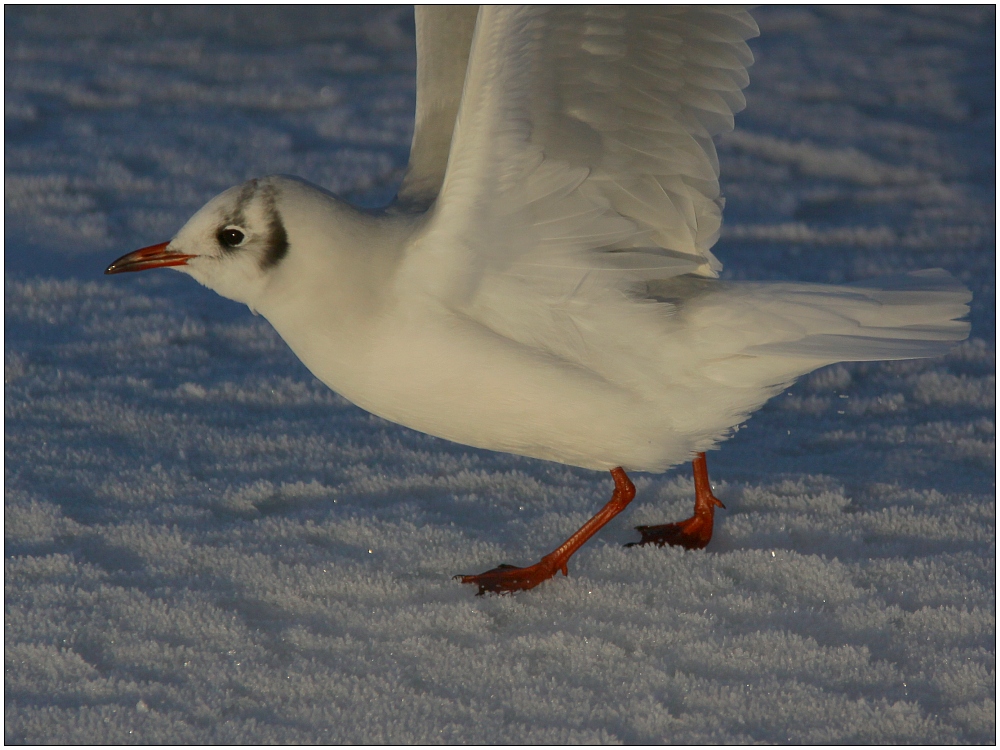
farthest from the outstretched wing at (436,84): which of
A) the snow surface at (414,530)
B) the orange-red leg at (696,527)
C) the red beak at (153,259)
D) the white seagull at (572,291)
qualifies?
the orange-red leg at (696,527)

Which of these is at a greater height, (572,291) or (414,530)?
(572,291)

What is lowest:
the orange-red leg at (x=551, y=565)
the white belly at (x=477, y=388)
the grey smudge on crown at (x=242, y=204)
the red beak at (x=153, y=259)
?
the orange-red leg at (x=551, y=565)

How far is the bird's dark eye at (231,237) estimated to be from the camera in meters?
2.48

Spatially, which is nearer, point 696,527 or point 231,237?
point 231,237

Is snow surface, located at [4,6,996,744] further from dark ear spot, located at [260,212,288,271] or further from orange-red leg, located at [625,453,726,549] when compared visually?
dark ear spot, located at [260,212,288,271]

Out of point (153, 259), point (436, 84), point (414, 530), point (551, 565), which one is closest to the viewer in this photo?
point (153, 259)

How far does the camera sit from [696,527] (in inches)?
113

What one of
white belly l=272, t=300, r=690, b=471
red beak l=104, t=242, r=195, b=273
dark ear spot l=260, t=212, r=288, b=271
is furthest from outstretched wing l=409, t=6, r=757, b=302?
red beak l=104, t=242, r=195, b=273

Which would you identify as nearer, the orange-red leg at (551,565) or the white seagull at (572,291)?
the white seagull at (572,291)

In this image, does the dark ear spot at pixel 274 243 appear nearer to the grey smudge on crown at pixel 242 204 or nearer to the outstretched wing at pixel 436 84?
the grey smudge on crown at pixel 242 204

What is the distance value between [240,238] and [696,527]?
130 cm

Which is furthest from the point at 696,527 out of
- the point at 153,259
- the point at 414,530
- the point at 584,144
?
the point at 153,259

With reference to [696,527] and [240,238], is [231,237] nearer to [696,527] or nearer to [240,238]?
[240,238]

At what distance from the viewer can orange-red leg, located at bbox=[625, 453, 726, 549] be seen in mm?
2856
